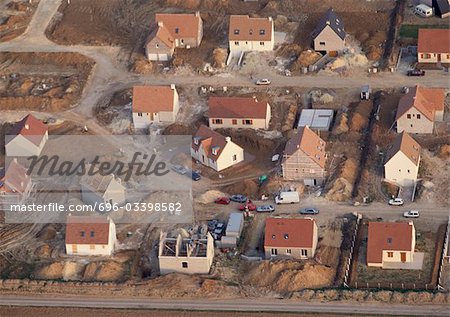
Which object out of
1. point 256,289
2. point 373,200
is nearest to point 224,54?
point 373,200

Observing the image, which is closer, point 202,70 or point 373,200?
point 373,200

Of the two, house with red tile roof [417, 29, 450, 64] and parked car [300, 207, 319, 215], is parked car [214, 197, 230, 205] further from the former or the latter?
house with red tile roof [417, 29, 450, 64]

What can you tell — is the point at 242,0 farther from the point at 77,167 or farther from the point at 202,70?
the point at 77,167

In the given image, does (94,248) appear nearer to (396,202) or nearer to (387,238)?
(387,238)

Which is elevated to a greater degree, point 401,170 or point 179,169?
point 401,170

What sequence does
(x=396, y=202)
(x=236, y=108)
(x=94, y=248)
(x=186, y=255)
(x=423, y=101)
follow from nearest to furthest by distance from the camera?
(x=186, y=255) < (x=94, y=248) < (x=396, y=202) < (x=423, y=101) < (x=236, y=108)

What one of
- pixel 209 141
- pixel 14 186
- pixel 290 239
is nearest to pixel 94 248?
pixel 14 186
